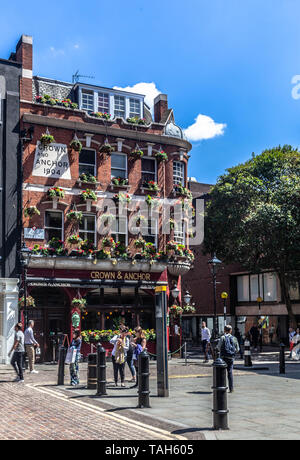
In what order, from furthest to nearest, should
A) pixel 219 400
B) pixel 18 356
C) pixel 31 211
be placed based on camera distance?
pixel 31 211 → pixel 18 356 → pixel 219 400

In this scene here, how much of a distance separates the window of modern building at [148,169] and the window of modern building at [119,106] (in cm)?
295

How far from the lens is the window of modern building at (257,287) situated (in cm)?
4297

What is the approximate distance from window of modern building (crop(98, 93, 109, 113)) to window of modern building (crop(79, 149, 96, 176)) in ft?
9.49

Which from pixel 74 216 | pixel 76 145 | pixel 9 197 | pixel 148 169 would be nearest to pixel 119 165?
pixel 148 169

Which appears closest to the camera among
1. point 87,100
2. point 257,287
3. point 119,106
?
point 87,100

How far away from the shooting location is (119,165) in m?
30.5

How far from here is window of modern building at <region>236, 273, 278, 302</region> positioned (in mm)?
42969

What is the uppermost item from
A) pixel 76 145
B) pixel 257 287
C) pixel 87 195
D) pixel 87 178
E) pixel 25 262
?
pixel 76 145

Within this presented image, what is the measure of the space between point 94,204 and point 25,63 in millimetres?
7955

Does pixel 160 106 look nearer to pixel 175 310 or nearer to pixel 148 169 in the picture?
pixel 148 169

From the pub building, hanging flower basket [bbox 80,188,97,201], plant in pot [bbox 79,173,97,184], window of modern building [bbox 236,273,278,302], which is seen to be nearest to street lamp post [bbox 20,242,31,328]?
the pub building

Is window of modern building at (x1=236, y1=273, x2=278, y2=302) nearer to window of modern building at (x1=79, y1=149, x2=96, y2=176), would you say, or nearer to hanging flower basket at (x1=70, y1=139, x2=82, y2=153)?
window of modern building at (x1=79, y1=149, x2=96, y2=176)
